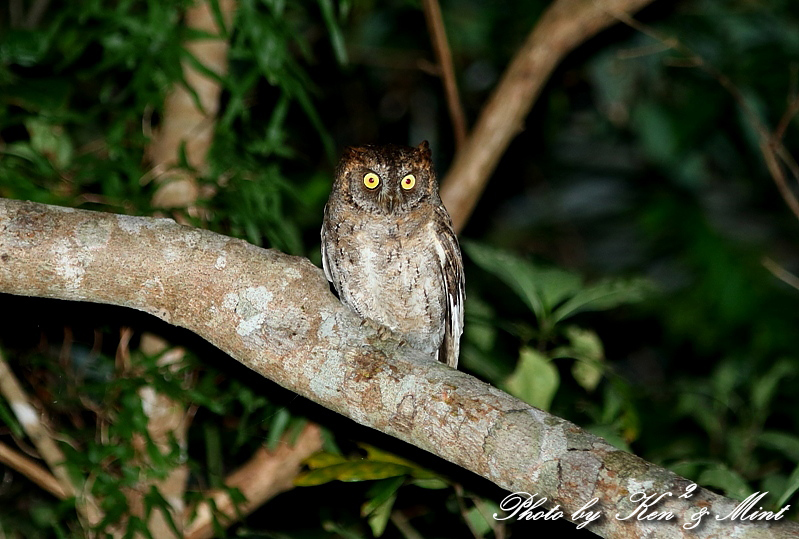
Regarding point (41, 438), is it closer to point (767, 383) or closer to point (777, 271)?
point (777, 271)

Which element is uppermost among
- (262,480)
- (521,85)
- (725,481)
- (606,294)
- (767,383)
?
(521,85)

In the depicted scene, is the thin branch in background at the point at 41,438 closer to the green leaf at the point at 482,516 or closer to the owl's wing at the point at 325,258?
the owl's wing at the point at 325,258

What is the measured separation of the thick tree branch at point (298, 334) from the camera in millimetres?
1827

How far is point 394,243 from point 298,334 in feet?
3.30

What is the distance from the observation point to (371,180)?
3188 mm

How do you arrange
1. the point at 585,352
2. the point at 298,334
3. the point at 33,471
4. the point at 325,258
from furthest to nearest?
the point at 585,352, the point at 325,258, the point at 33,471, the point at 298,334

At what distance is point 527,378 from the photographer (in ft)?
9.48

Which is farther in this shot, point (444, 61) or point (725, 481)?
point (444, 61)

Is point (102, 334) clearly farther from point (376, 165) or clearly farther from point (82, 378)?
point (376, 165)

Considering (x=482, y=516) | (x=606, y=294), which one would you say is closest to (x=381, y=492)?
(x=482, y=516)

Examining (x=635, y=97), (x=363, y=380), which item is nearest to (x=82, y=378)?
(x=363, y=380)

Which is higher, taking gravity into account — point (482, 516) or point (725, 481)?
point (725, 481)

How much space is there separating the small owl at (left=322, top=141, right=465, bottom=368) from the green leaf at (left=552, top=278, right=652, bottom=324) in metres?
0.43

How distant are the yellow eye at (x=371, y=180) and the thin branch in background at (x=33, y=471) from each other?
1591 mm
